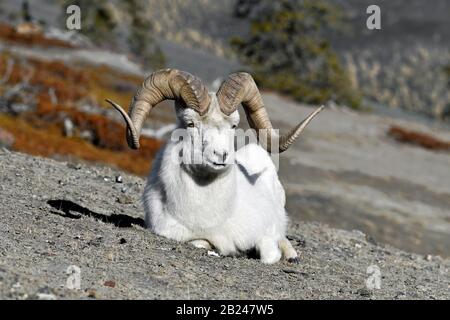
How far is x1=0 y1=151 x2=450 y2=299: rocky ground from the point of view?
343 inches

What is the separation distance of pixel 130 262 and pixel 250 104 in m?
2.90

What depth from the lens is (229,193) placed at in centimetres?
1062

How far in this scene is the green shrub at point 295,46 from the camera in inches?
2420

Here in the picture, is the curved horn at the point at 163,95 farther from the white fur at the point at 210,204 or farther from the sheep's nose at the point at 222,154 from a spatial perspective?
the sheep's nose at the point at 222,154

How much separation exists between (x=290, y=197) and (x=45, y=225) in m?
14.1

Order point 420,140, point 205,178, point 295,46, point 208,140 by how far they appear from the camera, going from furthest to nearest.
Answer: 1. point 295,46
2. point 420,140
3. point 205,178
4. point 208,140

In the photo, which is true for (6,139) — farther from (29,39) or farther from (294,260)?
(29,39)

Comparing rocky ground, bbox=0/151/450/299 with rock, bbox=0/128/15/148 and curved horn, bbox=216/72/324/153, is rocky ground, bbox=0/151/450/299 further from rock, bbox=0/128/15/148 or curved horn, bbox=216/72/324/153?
rock, bbox=0/128/15/148

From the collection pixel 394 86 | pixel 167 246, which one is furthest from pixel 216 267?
pixel 394 86

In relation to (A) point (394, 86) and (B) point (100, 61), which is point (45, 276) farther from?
(A) point (394, 86)

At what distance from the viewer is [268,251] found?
1091 cm

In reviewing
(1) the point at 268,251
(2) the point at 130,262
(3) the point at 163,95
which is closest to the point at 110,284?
(2) the point at 130,262

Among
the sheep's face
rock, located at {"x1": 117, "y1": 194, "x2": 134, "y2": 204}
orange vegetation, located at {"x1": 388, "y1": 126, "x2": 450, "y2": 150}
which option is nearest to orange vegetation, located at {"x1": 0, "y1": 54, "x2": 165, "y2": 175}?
rock, located at {"x1": 117, "y1": 194, "x2": 134, "y2": 204}

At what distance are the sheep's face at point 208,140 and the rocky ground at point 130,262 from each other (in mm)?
1134
